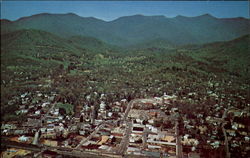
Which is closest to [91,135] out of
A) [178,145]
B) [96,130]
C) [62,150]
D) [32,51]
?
[96,130]

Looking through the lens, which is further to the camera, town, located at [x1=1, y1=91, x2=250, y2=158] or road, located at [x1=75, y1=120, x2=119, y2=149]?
road, located at [x1=75, y1=120, x2=119, y2=149]

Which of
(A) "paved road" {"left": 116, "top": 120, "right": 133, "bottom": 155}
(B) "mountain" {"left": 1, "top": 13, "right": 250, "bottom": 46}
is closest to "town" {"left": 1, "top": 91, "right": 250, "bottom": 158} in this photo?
(A) "paved road" {"left": 116, "top": 120, "right": 133, "bottom": 155}

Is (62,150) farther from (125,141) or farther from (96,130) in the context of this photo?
(125,141)

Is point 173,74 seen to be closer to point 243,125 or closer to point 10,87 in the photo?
point 243,125

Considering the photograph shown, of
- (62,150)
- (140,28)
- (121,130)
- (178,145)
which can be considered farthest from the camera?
(140,28)

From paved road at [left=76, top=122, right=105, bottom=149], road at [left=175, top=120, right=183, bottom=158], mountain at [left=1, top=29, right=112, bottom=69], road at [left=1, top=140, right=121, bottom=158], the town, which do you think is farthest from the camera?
mountain at [left=1, top=29, right=112, bottom=69]

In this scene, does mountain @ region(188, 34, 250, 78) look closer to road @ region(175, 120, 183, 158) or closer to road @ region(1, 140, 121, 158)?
road @ region(175, 120, 183, 158)

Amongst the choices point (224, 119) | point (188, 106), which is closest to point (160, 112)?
point (188, 106)
